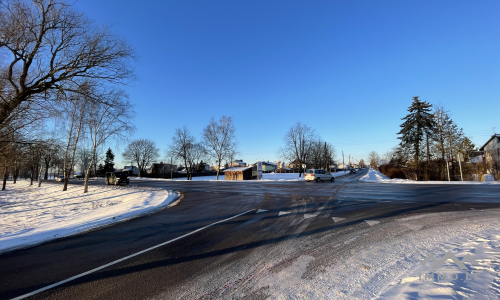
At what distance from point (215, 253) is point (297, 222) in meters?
3.43

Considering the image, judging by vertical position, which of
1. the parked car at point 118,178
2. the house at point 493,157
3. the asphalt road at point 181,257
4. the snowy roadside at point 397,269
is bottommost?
the asphalt road at point 181,257

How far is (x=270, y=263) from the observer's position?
13.8 ft

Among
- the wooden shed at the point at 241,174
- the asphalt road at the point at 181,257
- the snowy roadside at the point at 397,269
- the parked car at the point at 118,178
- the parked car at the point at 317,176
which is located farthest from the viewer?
the wooden shed at the point at 241,174

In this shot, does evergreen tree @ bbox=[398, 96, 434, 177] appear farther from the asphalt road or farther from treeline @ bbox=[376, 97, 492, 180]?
the asphalt road

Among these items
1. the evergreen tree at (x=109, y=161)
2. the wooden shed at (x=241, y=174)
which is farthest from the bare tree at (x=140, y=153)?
the wooden shed at (x=241, y=174)

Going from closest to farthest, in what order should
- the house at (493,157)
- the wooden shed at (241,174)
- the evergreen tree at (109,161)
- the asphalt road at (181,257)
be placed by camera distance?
the asphalt road at (181,257) → the house at (493,157) → the wooden shed at (241,174) → the evergreen tree at (109,161)

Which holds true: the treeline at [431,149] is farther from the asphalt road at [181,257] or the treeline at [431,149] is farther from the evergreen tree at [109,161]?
the evergreen tree at [109,161]

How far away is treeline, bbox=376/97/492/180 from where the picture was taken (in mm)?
29531

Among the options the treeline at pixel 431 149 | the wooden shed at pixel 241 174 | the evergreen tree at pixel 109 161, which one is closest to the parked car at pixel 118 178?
the wooden shed at pixel 241 174

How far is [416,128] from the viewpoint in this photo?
34.3 m

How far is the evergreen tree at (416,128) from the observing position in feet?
109

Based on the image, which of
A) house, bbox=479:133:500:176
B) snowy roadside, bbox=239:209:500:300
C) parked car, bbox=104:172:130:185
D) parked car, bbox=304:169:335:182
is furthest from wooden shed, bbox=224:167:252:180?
snowy roadside, bbox=239:209:500:300

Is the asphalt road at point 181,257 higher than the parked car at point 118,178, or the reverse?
the parked car at point 118,178

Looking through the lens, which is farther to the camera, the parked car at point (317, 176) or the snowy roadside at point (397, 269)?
the parked car at point (317, 176)
